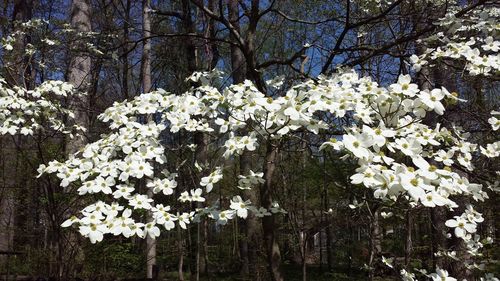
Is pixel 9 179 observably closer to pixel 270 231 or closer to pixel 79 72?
pixel 79 72

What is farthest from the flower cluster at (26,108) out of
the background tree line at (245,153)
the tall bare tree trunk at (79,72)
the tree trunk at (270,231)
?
the tree trunk at (270,231)

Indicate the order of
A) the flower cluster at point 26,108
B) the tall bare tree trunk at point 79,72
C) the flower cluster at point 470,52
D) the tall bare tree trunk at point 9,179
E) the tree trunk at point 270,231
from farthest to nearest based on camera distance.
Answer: the tall bare tree trunk at point 9,179, the tall bare tree trunk at point 79,72, the flower cluster at point 26,108, the tree trunk at point 270,231, the flower cluster at point 470,52

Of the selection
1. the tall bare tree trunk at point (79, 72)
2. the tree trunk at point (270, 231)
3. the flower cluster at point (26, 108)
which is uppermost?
the tall bare tree trunk at point (79, 72)

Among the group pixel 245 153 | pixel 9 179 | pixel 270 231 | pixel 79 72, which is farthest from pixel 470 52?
pixel 9 179

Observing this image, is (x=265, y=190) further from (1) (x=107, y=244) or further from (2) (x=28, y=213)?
(2) (x=28, y=213)

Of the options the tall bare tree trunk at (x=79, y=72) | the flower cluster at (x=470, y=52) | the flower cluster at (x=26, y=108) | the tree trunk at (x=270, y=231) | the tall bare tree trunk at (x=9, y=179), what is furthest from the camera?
the tall bare tree trunk at (x=9, y=179)

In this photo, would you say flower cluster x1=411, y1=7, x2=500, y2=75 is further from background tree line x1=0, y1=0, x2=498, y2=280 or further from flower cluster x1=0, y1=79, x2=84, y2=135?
flower cluster x1=0, y1=79, x2=84, y2=135

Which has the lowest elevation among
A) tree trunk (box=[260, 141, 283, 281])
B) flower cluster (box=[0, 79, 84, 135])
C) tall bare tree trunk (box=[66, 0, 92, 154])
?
tree trunk (box=[260, 141, 283, 281])

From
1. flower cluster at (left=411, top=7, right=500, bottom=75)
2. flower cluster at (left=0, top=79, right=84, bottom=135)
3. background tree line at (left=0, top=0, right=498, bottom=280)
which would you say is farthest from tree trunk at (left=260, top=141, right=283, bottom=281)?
flower cluster at (left=0, top=79, right=84, bottom=135)

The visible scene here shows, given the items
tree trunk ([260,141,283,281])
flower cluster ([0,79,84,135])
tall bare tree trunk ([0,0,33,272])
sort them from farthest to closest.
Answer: tall bare tree trunk ([0,0,33,272])
flower cluster ([0,79,84,135])
tree trunk ([260,141,283,281])

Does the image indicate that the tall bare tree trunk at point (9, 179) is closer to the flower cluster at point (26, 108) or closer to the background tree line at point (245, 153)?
the background tree line at point (245, 153)

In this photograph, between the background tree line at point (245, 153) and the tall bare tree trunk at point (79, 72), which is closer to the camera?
the background tree line at point (245, 153)

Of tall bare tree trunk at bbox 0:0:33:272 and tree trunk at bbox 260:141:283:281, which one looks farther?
tall bare tree trunk at bbox 0:0:33:272

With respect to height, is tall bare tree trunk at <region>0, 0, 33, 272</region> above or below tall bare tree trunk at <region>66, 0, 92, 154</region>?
below
